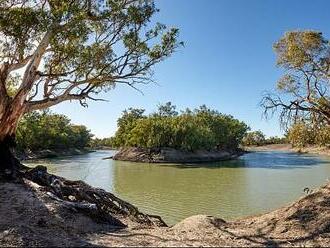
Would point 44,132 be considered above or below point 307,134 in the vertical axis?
above

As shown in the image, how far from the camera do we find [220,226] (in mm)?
10656

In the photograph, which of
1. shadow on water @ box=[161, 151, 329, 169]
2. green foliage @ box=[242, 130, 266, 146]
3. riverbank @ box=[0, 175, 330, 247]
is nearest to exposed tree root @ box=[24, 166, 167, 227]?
riverbank @ box=[0, 175, 330, 247]

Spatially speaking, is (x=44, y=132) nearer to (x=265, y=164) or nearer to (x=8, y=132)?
(x=265, y=164)

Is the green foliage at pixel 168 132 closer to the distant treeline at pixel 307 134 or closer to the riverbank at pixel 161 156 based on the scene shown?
the riverbank at pixel 161 156

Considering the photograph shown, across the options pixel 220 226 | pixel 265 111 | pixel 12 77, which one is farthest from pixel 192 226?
pixel 12 77

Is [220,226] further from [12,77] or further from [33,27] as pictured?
[12,77]

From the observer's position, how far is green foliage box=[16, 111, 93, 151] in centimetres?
7588

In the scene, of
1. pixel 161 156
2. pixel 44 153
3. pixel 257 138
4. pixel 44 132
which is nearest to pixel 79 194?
pixel 161 156

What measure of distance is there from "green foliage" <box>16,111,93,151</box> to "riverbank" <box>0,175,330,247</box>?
191ft

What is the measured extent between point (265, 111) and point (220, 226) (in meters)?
5.62

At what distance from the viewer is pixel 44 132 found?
270 ft

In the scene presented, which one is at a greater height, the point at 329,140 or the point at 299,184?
the point at 329,140

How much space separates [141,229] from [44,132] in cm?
7594

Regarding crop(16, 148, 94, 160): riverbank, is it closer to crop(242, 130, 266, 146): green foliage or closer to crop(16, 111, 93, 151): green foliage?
crop(16, 111, 93, 151): green foliage
